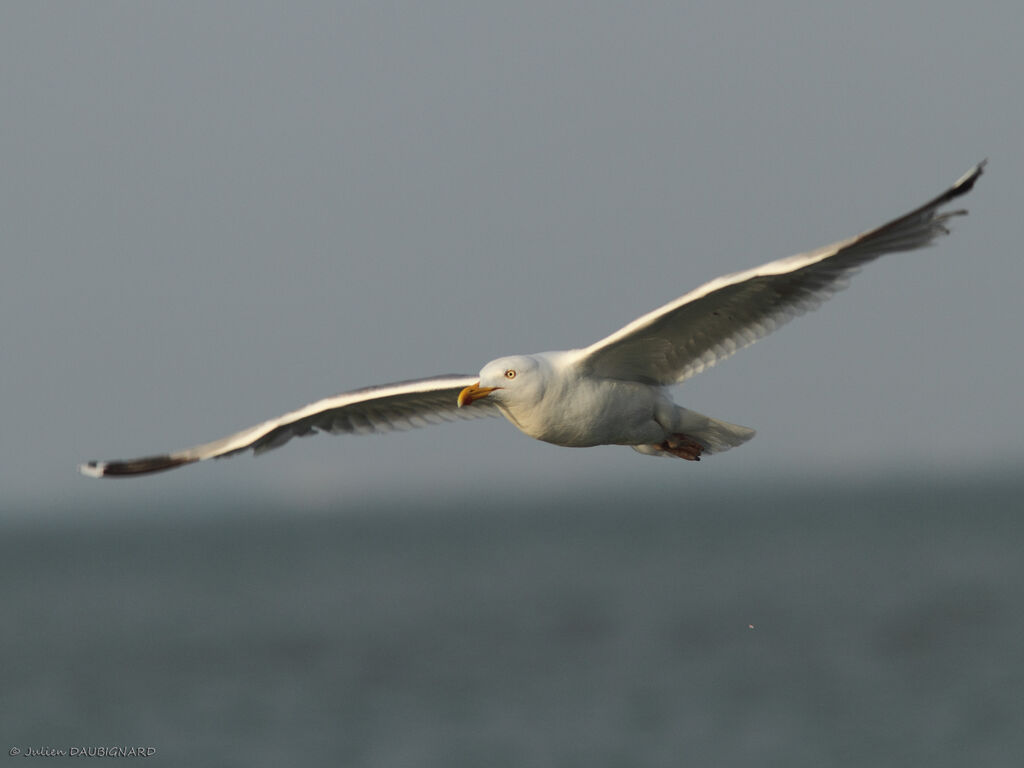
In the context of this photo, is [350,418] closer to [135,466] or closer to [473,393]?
[135,466]

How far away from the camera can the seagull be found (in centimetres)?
1136

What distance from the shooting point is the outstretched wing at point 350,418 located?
1330cm

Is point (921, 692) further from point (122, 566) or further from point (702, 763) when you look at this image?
point (122, 566)

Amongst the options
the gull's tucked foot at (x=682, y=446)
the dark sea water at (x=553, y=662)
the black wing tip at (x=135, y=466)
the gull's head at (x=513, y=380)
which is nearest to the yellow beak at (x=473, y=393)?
the gull's head at (x=513, y=380)

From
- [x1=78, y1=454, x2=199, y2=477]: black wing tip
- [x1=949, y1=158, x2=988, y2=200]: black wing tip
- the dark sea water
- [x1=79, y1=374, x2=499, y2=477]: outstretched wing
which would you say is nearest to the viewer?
[x1=949, y1=158, x2=988, y2=200]: black wing tip

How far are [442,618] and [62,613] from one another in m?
27.2

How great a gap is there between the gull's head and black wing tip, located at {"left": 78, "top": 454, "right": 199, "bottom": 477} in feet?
11.0

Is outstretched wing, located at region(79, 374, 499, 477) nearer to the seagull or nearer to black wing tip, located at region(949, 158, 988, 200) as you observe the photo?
the seagull

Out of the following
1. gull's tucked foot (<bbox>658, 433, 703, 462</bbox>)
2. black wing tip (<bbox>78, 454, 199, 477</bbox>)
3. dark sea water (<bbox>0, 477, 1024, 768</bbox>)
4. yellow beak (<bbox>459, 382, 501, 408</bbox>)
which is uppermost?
black wing tip (<bbox>78, 454, 199, 477</bbox>)

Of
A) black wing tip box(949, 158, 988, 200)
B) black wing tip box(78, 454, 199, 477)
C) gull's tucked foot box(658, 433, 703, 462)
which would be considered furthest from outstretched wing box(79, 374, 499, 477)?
black wing tip box(949, 158, 988, 200)

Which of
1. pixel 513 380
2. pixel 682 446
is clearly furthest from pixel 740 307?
pixel 513 380

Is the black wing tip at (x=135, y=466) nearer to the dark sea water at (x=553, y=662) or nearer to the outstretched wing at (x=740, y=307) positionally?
the outstretched wing at (x=740, y=307)

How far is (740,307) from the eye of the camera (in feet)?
40.7

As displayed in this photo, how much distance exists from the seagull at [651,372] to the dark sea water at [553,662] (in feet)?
105
